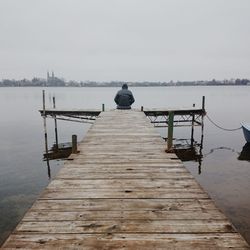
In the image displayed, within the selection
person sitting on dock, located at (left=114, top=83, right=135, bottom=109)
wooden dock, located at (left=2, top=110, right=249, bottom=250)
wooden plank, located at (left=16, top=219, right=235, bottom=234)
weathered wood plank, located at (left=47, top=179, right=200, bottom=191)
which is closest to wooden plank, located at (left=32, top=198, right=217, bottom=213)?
wooden dock, located at (left=2, top=110, right=249, bottom=250)

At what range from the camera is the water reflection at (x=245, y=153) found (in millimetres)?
19633

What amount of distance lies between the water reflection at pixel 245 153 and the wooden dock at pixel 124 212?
14.5 metres

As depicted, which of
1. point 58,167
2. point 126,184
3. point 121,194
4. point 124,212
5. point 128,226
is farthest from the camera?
point 58,167

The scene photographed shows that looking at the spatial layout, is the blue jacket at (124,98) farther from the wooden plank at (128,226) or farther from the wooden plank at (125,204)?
the wooden plank at (128,226)

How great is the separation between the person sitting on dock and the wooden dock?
40.9 feet

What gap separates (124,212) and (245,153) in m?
19.9

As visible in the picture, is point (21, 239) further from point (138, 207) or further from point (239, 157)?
point (239, 157)

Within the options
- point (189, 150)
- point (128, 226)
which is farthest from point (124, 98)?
point (128, 226)

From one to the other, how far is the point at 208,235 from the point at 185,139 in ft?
78.3

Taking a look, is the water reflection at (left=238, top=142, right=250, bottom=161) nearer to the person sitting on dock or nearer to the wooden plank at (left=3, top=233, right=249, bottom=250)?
the person sitting on dock

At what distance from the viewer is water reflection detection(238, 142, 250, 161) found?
64.4ft

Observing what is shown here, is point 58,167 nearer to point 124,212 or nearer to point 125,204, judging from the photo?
point 125,204

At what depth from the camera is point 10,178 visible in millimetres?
14875

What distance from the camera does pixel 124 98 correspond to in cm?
1983
